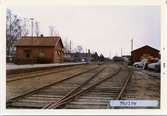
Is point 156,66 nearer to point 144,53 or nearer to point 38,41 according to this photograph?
point 144,53

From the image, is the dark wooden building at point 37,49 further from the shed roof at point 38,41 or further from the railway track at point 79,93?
the railway track at point 79,93

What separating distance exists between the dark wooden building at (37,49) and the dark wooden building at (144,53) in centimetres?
49

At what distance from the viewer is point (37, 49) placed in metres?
3.07

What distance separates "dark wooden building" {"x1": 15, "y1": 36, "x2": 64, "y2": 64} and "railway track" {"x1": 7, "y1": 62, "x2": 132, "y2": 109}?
0.19m

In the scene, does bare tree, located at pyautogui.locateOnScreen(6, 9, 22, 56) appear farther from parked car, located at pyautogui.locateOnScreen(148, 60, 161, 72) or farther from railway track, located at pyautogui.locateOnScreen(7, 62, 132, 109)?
parked car, located at pyautogui.locateOnScreen(148, 60, 161, 72)

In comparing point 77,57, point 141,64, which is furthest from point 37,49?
point 141,64

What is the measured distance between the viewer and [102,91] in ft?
9.89

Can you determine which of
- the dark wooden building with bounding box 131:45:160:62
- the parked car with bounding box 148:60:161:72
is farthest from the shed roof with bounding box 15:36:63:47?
the parked car with bounding box 148:60:161:72

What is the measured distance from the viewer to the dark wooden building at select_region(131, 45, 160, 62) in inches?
118

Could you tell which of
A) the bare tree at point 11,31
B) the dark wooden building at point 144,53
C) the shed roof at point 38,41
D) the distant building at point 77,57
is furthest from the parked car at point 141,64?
the bare tree at point 11,31

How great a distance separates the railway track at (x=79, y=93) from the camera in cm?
295

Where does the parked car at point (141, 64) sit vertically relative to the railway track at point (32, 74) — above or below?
above

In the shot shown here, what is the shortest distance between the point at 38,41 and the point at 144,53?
718mm

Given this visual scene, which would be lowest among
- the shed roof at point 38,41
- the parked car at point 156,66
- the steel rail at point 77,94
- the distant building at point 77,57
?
the steel rail at point 77,94
